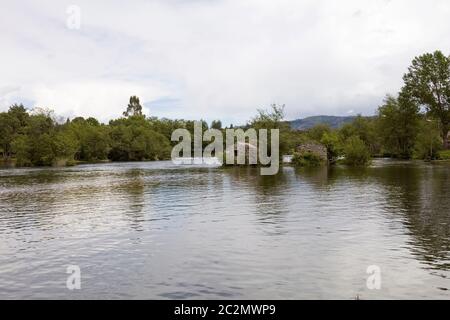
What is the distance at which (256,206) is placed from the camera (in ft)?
102

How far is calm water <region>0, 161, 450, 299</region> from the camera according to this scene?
1446 centimetres

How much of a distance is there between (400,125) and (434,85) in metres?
11.8

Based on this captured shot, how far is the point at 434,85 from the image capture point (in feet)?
361

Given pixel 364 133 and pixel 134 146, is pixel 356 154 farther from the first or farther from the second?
pixel 134 146

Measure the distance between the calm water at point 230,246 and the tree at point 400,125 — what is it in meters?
82.5

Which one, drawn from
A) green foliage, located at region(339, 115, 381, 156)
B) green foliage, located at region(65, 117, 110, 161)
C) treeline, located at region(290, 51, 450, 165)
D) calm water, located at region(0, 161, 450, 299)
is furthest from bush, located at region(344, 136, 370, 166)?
green foliage, located at region(65, 117, 110, 161)

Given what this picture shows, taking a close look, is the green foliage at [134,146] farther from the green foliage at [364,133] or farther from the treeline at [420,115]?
the treeline at [420,115]

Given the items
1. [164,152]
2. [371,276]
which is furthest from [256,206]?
[164,152]

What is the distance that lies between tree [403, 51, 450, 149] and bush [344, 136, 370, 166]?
4087cm

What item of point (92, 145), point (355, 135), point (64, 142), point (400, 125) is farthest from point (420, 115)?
point (92, 145)

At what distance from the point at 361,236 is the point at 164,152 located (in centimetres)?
14845
